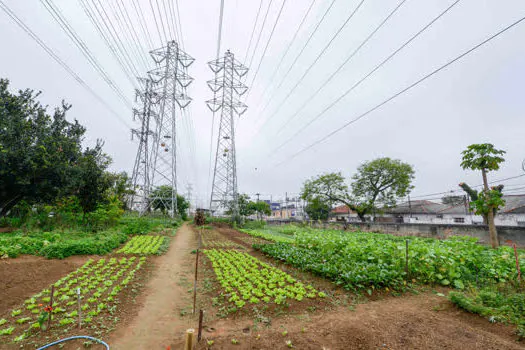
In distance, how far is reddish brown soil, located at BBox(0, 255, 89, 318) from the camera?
5008mm

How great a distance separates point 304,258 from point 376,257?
238 centimetres

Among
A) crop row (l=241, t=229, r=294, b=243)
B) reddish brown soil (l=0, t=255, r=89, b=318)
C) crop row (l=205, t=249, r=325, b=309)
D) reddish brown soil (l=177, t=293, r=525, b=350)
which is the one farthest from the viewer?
crop row (l=241, t=229, r=294, b=243)

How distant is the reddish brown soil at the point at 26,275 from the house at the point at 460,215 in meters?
29.7

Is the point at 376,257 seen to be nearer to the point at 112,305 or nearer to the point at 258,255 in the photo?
the point at 258,255

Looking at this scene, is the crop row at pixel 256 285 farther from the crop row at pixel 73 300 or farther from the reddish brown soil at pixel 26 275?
the reddish brown soil at pixel 26 275

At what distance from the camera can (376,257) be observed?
23.1 feet

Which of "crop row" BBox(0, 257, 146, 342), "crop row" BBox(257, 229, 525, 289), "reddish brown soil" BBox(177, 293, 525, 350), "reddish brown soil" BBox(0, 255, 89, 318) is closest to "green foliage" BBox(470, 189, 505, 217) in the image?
"crop row" BBox(257, 229, 525, 289)

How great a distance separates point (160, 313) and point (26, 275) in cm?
478

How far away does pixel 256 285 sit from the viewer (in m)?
6.17

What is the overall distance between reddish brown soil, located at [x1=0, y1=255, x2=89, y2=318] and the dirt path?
2566mm

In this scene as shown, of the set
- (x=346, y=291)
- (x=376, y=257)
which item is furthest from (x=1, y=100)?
(x=376, y=257)

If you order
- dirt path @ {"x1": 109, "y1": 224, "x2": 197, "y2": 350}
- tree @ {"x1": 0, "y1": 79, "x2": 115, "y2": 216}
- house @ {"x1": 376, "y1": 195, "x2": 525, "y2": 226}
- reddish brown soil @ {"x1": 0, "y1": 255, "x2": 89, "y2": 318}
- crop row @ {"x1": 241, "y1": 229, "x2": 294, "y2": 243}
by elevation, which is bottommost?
dirt path @ {"x1": 109, "y1": 224, "x2": 197, "y2": 350}

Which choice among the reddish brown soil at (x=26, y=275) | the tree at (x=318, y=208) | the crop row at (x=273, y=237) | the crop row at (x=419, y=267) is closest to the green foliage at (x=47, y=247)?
the reddish brown soil at (x=26, y=275)

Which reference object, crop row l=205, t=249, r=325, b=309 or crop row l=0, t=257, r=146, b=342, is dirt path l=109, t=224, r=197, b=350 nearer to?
crop row l=0, t=257, r=146, b=342
